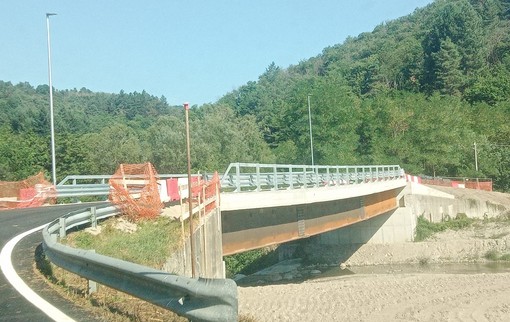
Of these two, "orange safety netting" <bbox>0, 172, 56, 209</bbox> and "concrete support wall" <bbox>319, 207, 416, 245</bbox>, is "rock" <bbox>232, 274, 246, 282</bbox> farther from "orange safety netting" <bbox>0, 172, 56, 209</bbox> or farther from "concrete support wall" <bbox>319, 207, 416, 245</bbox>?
"orange safety netting" <bbox>0, 172, 56, 209</bbox>

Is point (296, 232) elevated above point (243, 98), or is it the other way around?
point (243, 98)

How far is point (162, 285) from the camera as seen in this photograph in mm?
6836

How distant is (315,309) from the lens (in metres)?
16.6

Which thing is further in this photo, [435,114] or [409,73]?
[409,73]

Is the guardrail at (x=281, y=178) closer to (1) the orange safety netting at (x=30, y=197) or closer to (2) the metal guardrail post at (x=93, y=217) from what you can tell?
(2) the metal guardrail post at (x=93, y=217)

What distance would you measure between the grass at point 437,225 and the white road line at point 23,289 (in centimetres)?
4157

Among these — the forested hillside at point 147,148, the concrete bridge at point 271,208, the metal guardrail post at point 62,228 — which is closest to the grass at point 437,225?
the concrete bridge at point 271,208

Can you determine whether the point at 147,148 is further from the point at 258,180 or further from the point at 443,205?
the point at 258,180

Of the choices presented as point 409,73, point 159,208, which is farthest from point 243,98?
point 159,208

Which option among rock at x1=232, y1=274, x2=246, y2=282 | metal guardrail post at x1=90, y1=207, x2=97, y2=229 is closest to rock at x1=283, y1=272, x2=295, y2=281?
rock at x1=232, y1=274, x2=246, y2=282

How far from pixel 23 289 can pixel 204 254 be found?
767 cm

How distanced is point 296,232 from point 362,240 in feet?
63.2

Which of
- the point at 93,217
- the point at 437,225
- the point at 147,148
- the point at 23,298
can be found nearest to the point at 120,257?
the point at 93,217

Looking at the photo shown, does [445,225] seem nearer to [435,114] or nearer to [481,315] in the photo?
[435,114]
